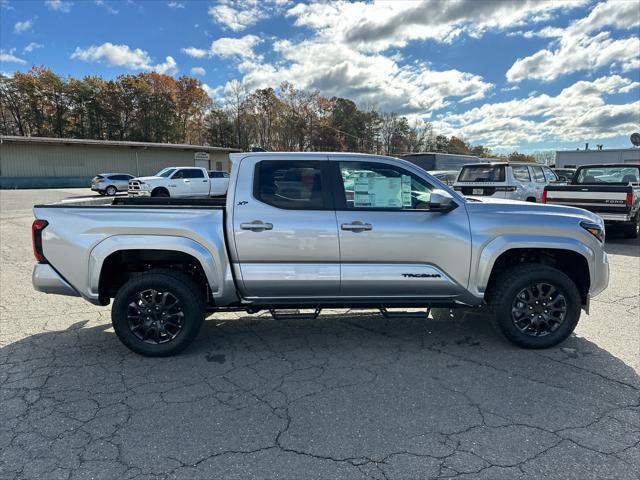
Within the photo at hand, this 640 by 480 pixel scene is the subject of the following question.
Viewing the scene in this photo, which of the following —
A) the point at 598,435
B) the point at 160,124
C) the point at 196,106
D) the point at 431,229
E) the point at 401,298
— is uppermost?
the point at 196,106

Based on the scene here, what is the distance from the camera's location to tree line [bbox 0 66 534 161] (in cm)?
4881

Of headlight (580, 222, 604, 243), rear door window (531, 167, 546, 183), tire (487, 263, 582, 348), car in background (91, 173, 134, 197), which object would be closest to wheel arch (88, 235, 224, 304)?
tire (487, 263, 582, 348)

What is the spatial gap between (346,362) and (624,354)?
2721 mm

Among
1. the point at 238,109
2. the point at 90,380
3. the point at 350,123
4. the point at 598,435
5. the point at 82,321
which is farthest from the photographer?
the point at 350,123

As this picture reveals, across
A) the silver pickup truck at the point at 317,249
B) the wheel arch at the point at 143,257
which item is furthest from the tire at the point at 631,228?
the wheel arch at the point at 143,257

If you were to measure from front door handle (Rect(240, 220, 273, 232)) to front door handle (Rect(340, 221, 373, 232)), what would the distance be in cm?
70

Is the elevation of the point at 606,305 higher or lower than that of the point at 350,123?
lower

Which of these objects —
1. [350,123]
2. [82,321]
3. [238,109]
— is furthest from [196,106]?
[82,321]

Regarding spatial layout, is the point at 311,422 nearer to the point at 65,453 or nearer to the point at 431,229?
the point at 65,453

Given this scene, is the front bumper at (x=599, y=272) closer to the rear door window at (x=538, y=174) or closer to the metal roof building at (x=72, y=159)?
the rear door window at (x=538, y=174)

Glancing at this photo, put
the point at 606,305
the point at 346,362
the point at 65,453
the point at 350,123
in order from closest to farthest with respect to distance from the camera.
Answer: the point at 65,453, the point at 346,362, the point at 606,305, the point at 350,123

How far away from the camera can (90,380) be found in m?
3.39

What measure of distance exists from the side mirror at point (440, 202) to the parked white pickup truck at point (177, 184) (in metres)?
16.4

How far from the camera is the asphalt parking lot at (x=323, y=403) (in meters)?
2.40
